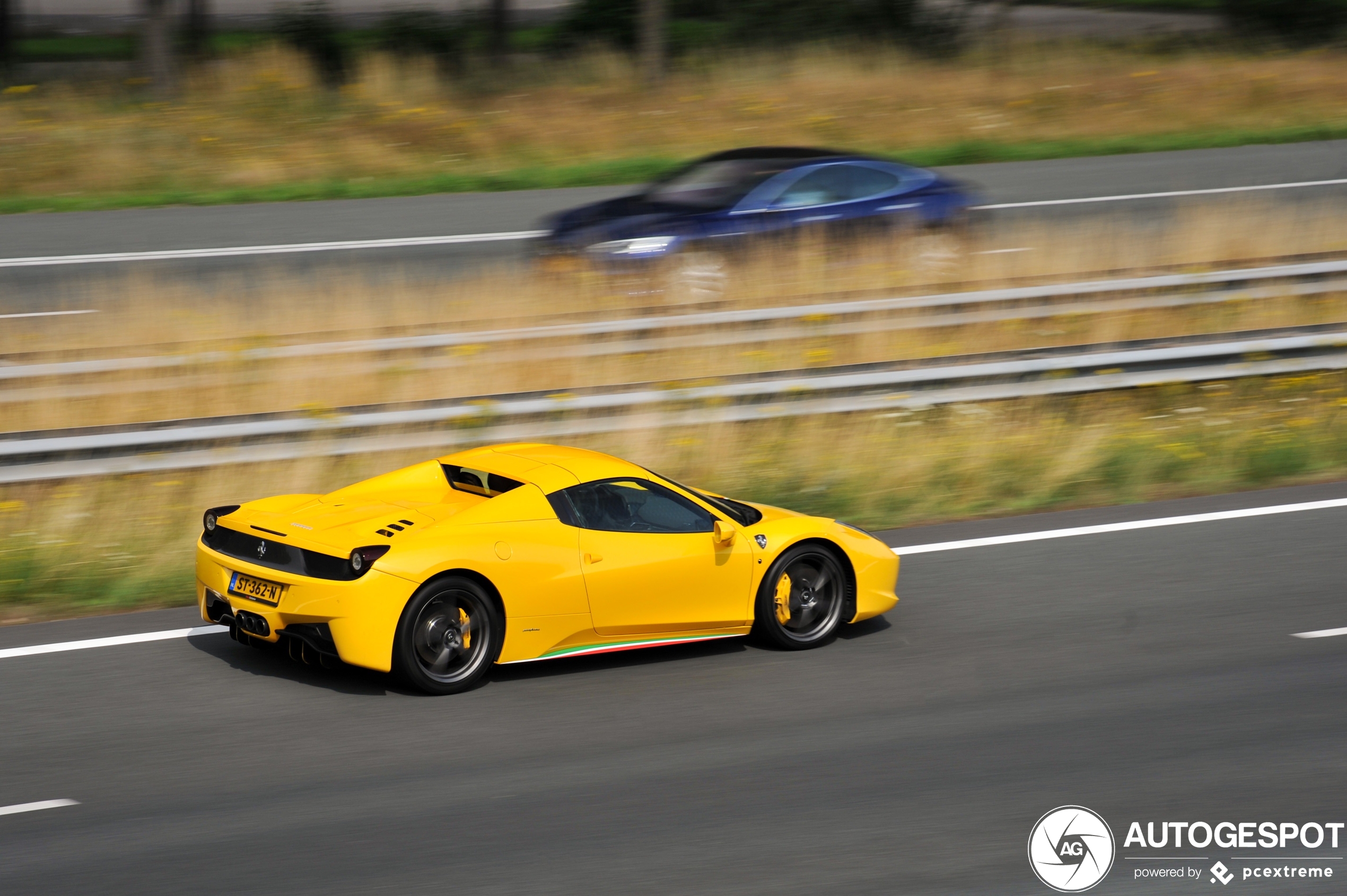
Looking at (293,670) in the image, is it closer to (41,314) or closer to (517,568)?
(517,568)

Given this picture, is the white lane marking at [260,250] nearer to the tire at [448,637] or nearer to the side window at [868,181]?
the side window at [868,181]

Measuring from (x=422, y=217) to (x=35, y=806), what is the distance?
15327 mm

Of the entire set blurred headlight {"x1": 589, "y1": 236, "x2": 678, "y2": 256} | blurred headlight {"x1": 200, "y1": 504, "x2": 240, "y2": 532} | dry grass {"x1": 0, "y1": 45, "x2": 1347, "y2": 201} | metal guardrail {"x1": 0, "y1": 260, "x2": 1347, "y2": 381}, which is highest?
dry grass {"x1": 0, "y1": 45, "x2": 1347, "y2": 201}

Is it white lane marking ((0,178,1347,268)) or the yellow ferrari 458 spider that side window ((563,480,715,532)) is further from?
white lane marking ((0,178,1347,268))

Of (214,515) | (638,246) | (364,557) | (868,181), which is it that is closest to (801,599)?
(364,557)

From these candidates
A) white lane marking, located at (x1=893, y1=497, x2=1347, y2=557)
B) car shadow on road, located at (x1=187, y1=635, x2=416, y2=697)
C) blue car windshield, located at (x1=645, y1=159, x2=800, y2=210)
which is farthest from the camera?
blue car windshield, located at (x1=645, y1=159, x2=800, y2=210)

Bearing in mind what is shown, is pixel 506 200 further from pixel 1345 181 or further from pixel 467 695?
pixel 467 695

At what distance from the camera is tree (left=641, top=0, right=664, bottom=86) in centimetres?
2769

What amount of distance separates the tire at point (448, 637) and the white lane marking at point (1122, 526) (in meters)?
3.29

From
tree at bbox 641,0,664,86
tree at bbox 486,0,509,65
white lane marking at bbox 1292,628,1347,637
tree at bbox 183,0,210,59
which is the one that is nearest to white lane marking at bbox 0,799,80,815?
white lane marking at bbox 1292,628,1347,637

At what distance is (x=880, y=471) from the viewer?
36.6 feet

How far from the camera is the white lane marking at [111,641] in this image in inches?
299

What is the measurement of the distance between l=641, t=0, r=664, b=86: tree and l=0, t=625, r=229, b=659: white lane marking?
2112 centimetres

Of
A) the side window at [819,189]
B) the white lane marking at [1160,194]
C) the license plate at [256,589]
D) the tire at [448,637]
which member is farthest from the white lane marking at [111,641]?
the white lane marking at [1160,194]
